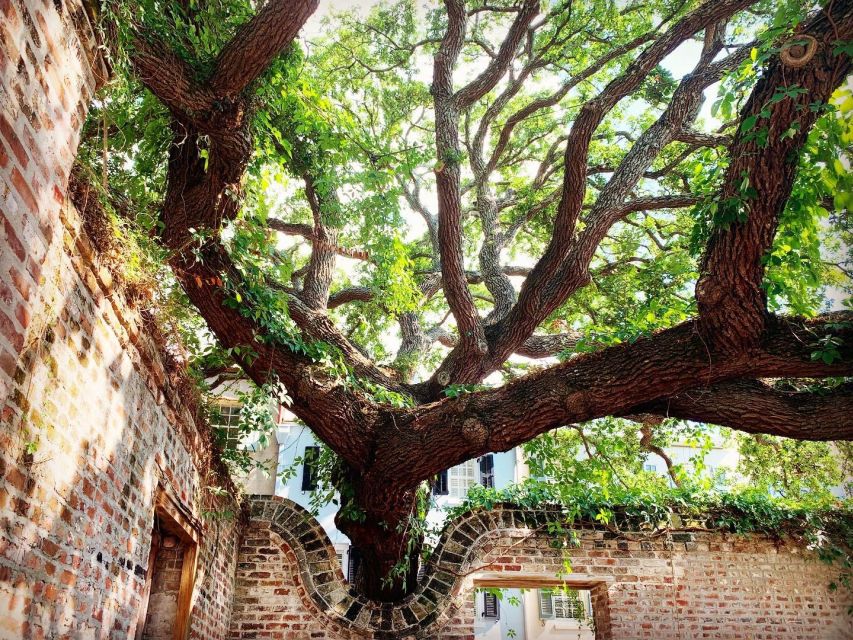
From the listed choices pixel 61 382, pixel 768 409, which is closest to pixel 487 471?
pixel 768 409

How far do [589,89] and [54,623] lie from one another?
32.6 feet

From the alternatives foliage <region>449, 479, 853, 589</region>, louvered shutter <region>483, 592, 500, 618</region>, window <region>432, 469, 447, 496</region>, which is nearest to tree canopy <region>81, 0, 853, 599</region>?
foliage <region>449, 479, 853, 589</region>

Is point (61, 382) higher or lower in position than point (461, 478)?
lower

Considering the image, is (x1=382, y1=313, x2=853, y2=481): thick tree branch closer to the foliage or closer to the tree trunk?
the tree trunk

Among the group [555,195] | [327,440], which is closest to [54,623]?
[327,440]

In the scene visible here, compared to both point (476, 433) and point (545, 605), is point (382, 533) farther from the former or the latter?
point (545, 605)

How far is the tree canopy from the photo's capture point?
446cm

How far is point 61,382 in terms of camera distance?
2.90m

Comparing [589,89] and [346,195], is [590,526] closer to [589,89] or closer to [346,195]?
[346,195]

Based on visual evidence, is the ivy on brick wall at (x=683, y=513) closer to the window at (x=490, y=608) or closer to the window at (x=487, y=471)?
the window at (x=487, y=471)

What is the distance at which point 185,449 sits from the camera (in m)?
5.14

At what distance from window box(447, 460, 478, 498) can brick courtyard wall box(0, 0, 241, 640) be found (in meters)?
13.3

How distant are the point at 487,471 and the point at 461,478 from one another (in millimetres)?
722

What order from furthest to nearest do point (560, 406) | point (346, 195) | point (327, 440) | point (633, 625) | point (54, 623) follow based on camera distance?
point (633, 625) < point (346, 195) < point (327, 440) < point (560, 406) < point (54, 623)
